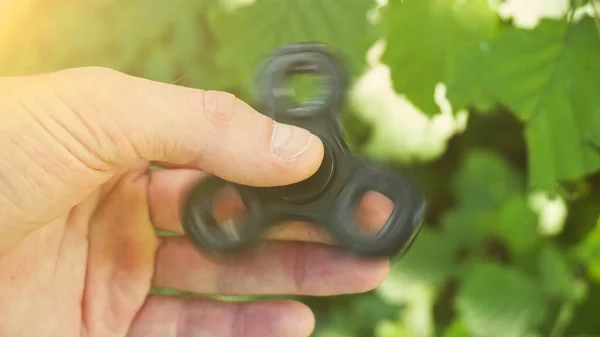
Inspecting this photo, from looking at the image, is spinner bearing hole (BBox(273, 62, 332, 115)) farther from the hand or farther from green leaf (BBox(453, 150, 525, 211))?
green leaf (BBox(453, 150, 525, 211))

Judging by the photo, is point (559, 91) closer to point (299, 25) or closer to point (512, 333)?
point (299, 25)

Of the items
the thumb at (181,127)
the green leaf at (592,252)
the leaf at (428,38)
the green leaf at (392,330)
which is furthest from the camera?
the green leaf at (392,330)

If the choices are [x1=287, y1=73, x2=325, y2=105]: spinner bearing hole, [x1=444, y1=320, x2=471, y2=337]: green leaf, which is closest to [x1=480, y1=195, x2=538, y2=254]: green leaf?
[x1=444, y1=320, x2=471, y2=337]: green leaf

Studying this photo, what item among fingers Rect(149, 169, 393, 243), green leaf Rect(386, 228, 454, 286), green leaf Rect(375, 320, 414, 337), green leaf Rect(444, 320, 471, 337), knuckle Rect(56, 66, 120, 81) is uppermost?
knuckle Rect(56, 66, 120, 81)

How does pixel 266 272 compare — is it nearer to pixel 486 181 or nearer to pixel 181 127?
pixel 181 127

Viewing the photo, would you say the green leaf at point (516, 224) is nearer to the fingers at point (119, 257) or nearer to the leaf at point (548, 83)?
the leaf at point (548, 83)

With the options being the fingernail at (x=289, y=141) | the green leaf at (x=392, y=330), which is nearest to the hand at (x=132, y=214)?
the fingernail at (x=289, y=141)

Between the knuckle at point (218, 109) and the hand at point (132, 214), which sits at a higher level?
the knuckle at point (218, 109)
